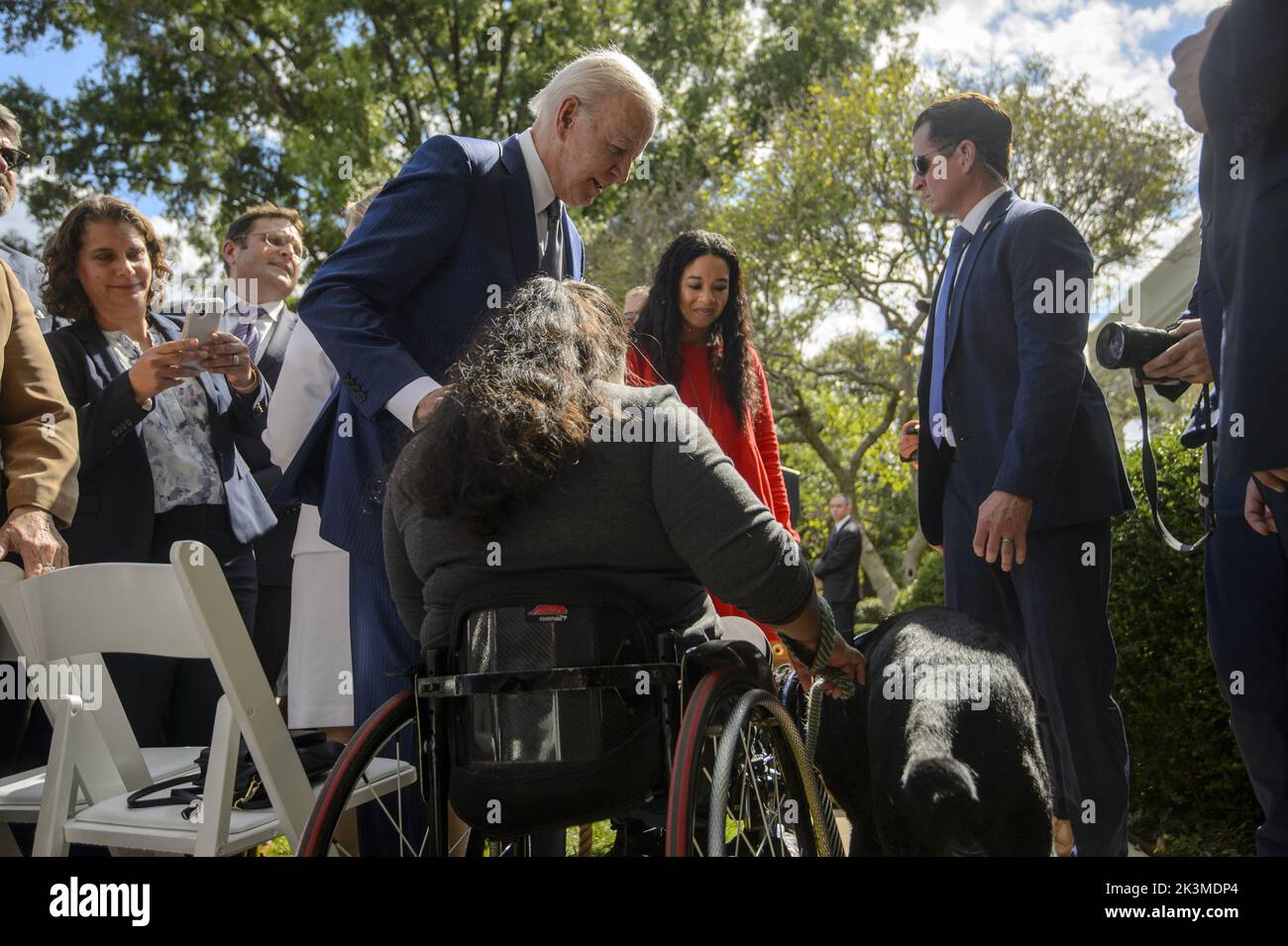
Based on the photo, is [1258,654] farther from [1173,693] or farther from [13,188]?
[13,188]

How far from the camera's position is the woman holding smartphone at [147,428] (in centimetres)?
321

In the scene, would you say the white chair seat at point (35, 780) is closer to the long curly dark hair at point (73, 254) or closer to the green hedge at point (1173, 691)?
the long curly dark hair at point (73, 254)

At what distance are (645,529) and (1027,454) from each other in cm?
A: 143

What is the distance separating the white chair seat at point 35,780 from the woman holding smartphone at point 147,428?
0.36 m

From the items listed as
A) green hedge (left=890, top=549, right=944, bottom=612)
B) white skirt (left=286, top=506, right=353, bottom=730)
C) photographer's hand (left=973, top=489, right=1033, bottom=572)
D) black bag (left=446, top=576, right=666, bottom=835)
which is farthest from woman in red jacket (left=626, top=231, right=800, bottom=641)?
green hedge (left=890, top=549, right=944, bottom=612)

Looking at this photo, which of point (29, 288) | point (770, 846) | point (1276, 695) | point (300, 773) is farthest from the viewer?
point (29, 288)

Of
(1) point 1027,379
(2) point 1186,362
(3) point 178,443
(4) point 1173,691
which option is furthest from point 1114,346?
(3) point 178,443

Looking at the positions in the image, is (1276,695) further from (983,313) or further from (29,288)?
(29,288)

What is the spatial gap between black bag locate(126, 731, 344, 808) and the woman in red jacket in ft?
6.07

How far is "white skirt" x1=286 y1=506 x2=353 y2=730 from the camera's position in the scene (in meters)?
3.12

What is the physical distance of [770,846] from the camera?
207 centimetres

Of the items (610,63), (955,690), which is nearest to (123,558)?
(610,63)

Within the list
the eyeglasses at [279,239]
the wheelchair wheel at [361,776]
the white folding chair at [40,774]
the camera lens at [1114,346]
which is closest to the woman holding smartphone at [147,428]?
the white folding chair at [40,774]

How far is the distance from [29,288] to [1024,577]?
311 cm
